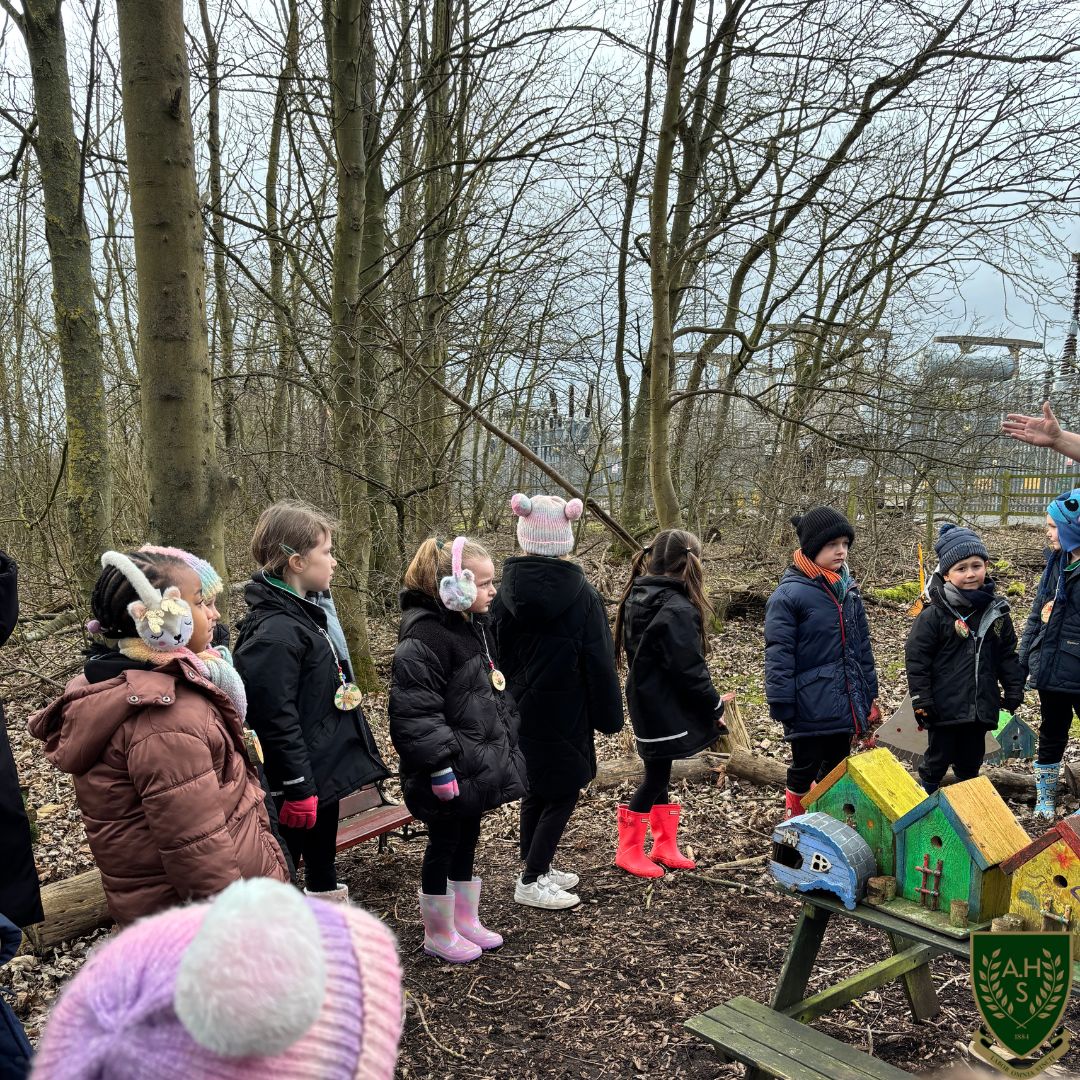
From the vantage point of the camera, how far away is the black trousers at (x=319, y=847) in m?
3.49

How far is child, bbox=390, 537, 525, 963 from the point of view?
3383mm

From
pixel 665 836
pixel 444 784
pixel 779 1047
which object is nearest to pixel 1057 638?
pixel 665 836

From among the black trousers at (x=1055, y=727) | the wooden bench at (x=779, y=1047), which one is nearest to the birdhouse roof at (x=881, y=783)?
the wooden bench at (x=779, y=1047)

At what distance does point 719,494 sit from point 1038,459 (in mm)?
10930

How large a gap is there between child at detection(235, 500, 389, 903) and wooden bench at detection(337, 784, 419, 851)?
1.98ft

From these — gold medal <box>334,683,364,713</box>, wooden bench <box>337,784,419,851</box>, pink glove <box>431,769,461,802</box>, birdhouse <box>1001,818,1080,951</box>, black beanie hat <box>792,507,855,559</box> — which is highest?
black beanie hat <box>792,507,855,559</box>

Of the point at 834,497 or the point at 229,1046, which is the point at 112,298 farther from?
the point at 229,1046

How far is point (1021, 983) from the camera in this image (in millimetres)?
2207

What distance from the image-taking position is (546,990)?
3.49 metres

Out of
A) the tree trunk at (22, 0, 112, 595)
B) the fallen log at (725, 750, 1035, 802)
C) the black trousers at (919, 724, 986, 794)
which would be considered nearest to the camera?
the black trousers at (919, 724, 986, 794)

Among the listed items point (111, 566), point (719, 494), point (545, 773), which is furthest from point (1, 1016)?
point (719, 494)

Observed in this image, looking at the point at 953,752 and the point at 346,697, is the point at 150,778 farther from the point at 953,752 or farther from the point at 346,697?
the point at 953,752

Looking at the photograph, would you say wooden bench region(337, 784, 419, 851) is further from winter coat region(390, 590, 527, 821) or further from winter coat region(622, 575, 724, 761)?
winter coat region(622, 575, 724, 761)

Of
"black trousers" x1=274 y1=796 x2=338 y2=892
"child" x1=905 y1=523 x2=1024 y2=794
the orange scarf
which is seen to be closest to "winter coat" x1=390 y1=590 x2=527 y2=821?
"black trousers" x1=274 y1=796 x2=338 y2=892
